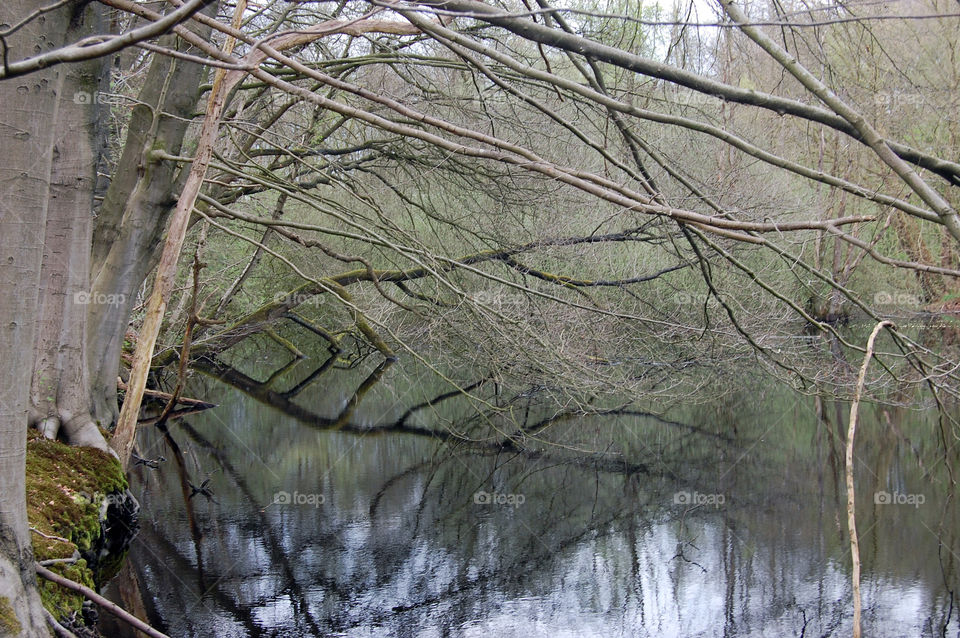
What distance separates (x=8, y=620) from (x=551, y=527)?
13.8 ft

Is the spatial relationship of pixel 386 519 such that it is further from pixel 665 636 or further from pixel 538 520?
pixel 665 636

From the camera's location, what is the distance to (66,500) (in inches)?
162

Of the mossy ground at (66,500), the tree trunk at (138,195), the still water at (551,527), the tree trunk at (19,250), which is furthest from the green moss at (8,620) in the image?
the tree trunk at (138,195)

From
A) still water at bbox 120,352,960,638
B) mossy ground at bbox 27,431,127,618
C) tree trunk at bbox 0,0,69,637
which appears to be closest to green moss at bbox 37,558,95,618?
mossy ground at bbox 27,431,127,618

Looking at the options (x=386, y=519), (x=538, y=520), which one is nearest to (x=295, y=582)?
(x=386, y=519)

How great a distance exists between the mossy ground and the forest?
3 centimetres

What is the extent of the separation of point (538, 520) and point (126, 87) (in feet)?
16.3

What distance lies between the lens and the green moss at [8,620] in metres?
2.23

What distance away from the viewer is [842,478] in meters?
6.99

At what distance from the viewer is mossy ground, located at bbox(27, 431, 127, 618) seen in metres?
3.30

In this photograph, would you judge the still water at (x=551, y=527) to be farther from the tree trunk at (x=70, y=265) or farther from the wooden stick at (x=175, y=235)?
the wooden stick at (x=175, y=235)

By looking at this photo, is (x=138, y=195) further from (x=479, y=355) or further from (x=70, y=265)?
(x=479, y=355)

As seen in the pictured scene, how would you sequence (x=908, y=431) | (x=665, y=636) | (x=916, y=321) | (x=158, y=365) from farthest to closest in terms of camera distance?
1. (x=916, y=321)
2. (x=158, y=365)
3. (x=908, y=431)
4. (x=665, y=636)

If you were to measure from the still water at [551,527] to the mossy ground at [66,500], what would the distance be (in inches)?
24.7
